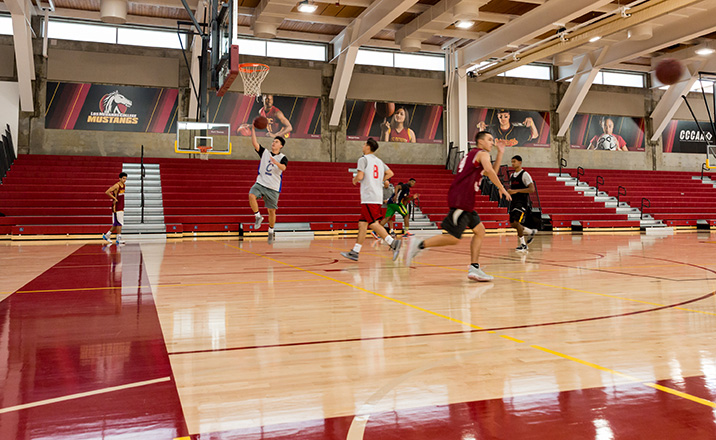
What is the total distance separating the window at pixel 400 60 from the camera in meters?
21.9

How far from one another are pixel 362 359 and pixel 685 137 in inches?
1110

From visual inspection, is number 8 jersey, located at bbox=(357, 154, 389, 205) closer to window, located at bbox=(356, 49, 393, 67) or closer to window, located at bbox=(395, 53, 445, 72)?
window, located at bbox=(356, 49, 393, 67)

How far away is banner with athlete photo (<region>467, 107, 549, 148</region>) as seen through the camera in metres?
23.2

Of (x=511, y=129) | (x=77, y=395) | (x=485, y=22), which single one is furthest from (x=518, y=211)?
(x=511, y=129)

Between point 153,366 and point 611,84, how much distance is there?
26.7 metres

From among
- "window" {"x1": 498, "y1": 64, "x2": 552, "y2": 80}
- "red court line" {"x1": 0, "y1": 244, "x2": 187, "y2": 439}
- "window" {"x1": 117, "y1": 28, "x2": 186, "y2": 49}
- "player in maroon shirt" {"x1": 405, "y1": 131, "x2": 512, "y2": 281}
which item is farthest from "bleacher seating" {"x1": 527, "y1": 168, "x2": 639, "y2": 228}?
"red court line" {"x1": 0, "y1": 244, "x2": 187, "y2": 439}

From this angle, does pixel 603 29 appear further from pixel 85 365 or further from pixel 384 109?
pixel 85 365

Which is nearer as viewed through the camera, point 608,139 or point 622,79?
point 608,139

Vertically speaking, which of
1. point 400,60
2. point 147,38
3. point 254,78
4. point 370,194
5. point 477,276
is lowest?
point 477,276

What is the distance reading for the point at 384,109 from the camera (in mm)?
22062

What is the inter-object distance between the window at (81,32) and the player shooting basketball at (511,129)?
14.6 metres

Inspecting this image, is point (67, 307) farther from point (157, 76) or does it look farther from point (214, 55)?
point (157, 76)

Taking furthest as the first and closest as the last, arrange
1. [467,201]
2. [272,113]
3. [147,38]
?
[272,113], [147,38], [467,201]

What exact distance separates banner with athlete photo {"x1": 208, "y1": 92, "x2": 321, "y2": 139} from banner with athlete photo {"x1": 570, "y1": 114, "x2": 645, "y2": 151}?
1175cm
